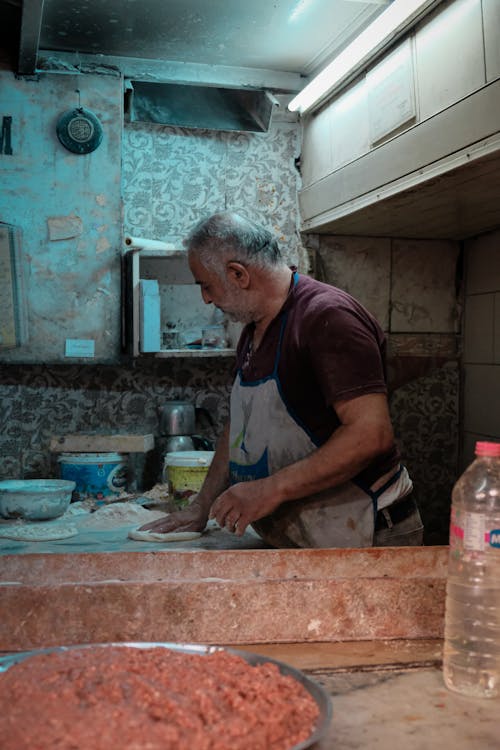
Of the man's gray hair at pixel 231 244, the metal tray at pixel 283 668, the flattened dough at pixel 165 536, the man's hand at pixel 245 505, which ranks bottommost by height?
the flattened dough at pixel 165 536

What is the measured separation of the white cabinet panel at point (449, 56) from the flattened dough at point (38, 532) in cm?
211

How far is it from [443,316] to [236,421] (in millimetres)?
2174

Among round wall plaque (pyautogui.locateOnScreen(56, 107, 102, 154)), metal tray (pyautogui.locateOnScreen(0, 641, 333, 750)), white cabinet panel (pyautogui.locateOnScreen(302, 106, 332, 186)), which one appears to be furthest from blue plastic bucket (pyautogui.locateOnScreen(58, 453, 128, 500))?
metal tray (pyautogui.locateOnScreen(0, 641, 333, 750))

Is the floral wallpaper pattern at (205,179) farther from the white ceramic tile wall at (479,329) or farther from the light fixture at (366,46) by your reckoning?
the white ceramic tile wall at (479,329)

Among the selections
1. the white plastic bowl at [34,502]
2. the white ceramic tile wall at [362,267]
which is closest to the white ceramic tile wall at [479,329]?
the white ceramic tile wall at [362,267]

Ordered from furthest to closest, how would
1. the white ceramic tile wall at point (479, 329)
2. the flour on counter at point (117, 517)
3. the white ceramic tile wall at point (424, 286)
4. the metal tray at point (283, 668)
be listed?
the white ceramic tile wall at point (424, 286)
the white ceramic tile wall at point (479, 329)
the flour on counter at point (117, 517)
the metal tray at point (283, 668)

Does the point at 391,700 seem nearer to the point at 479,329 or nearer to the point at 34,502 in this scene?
the point at 34,502

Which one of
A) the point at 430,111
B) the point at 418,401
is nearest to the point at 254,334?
the point at 430,111

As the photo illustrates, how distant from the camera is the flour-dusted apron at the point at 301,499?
2.29 meters

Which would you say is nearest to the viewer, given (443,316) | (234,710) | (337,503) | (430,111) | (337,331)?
(234,710)

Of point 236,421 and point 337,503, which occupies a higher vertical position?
point 236,421

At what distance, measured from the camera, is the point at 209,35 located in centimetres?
358

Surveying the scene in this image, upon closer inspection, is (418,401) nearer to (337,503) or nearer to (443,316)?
(443,316)

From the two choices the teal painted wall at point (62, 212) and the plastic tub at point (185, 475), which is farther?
the teal painted wall at point (62, 212)
